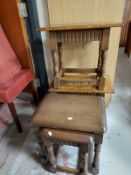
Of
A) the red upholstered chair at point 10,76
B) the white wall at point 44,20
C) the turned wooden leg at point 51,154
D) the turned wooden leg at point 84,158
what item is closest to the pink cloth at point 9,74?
the red upholstered chair at point 10,76

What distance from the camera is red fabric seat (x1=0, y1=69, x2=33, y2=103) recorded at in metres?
1.18

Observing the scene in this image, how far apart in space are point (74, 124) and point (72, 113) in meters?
0.10

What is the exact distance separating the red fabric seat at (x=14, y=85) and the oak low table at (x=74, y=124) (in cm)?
32

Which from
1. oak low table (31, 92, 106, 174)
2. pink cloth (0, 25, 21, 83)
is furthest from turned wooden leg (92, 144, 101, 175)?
pink cloth (0, 25, 21, 83)

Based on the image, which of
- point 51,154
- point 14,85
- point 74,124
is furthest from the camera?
point 14,85

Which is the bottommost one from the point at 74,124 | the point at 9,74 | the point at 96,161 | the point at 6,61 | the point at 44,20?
the point at 96,161

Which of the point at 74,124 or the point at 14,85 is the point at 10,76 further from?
the point at 74,124

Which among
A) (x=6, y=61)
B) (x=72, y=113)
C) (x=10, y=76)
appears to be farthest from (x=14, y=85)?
(x=72, y=113)

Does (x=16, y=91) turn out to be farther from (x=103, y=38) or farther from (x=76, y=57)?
(x=103, y=38)

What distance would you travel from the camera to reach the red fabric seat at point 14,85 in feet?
3.89

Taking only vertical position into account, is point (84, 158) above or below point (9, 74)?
below

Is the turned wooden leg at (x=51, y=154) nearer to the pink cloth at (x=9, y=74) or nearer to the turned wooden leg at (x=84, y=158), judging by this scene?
the turned wooden leg at (x=84, y=158)

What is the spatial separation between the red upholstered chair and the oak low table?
1.09 feet

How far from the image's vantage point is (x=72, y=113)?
965mm
